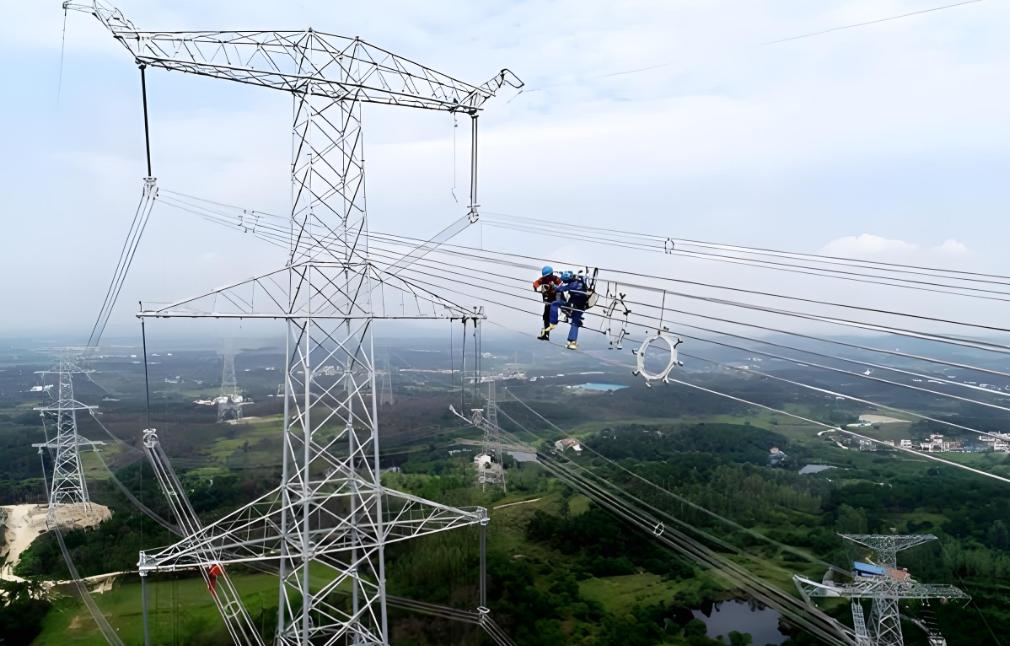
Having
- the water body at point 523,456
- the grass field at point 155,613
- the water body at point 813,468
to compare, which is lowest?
the water body at point 813,468

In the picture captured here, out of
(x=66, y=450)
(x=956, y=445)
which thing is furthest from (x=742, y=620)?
(x=66, y=450)

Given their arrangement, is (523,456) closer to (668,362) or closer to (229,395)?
(229,395)

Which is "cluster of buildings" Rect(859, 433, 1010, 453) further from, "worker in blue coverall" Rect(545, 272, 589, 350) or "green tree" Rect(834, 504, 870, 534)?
"worker in blue coverall" Rect(545, 272, 589, 350)

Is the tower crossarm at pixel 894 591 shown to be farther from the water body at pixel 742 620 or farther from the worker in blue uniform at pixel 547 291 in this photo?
the worker in blue uniform at pixel 547 291

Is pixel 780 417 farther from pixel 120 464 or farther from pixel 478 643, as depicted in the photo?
pixel 120 464

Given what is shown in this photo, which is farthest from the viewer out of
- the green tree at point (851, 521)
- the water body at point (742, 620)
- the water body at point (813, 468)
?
the water body at point (813, 468)

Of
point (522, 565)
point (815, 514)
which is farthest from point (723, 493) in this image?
point (522, 565)

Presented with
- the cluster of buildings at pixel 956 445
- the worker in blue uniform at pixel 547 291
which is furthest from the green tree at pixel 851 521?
the worker in blue uniform at pixel 547 291
